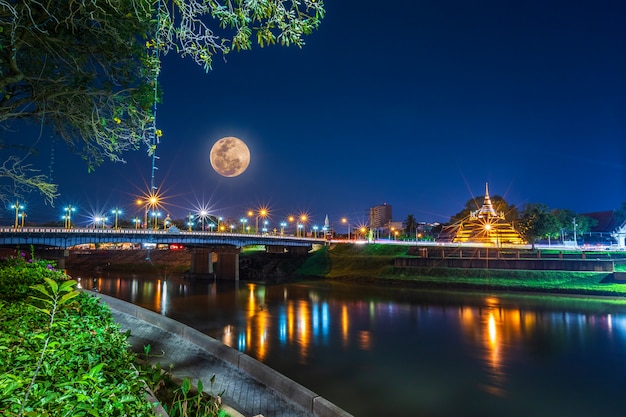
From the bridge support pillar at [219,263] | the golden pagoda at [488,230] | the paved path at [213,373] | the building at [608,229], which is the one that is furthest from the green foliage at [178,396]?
the building at [608,229]

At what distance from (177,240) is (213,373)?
2246 inches

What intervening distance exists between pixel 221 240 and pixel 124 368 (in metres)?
66.8

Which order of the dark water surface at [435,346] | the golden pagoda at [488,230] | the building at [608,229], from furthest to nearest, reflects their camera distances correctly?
1. the golden pagoda at [488,230]
2. the building at [608,229]
3. the dark water surface at [435,346]

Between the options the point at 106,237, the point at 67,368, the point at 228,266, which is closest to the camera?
the point at 67,368

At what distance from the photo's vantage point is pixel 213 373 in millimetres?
12258

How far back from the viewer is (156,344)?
587 inches

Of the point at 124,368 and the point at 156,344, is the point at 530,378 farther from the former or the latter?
the point at 124,368

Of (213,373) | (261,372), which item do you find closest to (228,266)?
(213,373)

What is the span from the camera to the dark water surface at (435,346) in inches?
691

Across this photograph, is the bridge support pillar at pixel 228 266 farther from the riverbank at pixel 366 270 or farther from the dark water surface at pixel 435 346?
the dark water surface at pixel 435 346

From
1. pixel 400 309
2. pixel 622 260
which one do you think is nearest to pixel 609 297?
pixel 622 260

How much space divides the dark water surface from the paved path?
609 centimetres

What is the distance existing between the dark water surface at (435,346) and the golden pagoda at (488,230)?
37584mm

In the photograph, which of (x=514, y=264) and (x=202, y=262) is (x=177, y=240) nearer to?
(x=202, y=262)
